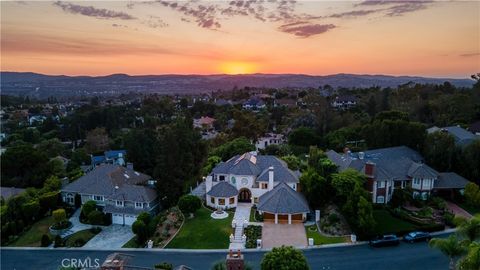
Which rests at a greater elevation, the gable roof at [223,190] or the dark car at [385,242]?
the gable roof at [223,190]

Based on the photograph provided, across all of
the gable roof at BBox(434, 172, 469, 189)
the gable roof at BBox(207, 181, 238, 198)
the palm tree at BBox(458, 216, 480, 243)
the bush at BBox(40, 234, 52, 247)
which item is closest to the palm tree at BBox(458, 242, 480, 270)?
the palm tree at BBox(458, 216, 480, 243)

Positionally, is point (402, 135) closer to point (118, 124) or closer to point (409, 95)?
point (409, 95)

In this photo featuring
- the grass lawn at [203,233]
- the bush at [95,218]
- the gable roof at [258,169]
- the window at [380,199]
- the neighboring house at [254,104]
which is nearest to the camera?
the grass lawn at [203,233]

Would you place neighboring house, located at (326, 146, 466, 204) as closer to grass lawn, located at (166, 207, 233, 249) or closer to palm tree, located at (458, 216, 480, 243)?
palm tree, located at (458, 216, 480, 243)

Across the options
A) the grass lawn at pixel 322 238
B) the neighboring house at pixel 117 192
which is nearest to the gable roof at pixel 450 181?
the grass lawn at pixel 322 238

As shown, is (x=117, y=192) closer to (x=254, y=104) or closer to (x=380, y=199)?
(x=380, y=199)

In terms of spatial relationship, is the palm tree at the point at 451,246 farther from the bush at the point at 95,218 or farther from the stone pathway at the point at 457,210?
the bush at the point at 95,218
